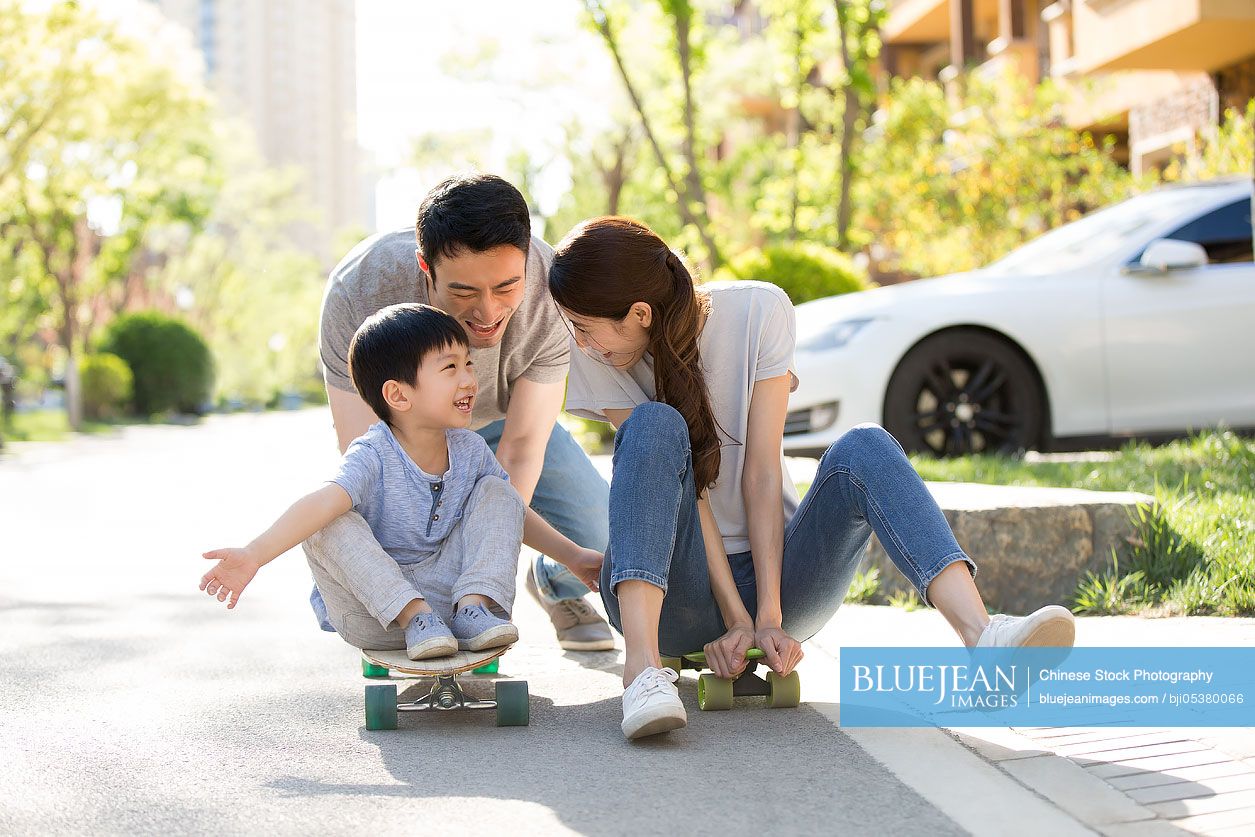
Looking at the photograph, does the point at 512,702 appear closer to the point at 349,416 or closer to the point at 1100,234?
the point at 349,416

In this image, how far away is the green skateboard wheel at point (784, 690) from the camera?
355 centimetres

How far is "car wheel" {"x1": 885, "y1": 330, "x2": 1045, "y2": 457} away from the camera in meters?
7.54

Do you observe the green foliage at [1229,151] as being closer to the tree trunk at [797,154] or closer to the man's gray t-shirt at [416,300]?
→ the tree trunk at [797,154]

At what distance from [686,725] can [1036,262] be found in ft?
18.0

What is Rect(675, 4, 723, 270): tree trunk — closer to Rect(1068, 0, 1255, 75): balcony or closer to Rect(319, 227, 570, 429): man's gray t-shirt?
Rect(1068, 0, 1255, 75): balcony

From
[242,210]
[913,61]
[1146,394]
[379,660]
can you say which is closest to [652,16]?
[1146,394]

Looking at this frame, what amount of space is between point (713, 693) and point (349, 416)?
1.27m

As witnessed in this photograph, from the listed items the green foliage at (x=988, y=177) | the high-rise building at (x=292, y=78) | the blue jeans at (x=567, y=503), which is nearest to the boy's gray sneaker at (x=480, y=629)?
the blue jeans at (x=567, y=503)

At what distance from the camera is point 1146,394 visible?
7.57 metres

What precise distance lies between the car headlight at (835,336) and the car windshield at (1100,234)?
1113mm

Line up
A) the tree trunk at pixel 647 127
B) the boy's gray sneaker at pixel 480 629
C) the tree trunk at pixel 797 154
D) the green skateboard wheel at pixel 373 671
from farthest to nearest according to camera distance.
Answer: the tree trunk at pixel 797 154, the tree trunk at pixel 647 127, the green skateboard wheel at pixel 373 671, the boy's gray sneaker at pixel 480 629

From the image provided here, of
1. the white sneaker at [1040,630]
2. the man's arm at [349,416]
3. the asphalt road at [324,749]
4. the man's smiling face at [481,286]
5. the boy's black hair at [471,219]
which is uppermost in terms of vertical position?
the boy's black hair at [471,219]

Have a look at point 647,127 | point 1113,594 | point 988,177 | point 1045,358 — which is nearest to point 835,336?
point 1045,358

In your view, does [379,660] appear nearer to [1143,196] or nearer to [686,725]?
[686,725]
